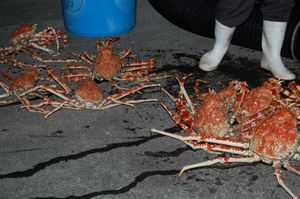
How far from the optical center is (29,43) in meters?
4.08

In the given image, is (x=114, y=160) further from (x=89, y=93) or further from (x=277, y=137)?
(x=277, y=137)

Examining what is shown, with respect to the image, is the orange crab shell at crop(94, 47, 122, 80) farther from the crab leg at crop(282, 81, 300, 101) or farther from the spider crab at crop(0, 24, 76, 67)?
the crab leg at crop(282, 81, 300, 101)

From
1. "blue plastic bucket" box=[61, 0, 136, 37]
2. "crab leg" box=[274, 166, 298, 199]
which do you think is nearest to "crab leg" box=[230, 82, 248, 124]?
"crab leg" box=[274, 166, 298, 199]

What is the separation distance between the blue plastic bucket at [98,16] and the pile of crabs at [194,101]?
0.49m

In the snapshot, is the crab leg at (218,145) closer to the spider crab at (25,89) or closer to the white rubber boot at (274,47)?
the spider crab at (25,89)

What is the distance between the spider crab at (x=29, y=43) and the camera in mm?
3809

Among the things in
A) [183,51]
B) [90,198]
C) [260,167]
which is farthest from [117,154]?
[183,51]

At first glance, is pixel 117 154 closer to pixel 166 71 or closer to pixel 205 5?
pixel 166 71

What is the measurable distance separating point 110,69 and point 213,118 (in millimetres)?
1169

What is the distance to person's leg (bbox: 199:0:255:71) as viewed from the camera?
10.9 feet

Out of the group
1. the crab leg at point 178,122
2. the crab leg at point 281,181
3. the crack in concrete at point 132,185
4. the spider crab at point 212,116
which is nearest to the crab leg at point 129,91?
the crab leg at point 178,122

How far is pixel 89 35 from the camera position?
4.40 meters

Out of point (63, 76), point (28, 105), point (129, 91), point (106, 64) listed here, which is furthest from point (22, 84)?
point (129, 91)

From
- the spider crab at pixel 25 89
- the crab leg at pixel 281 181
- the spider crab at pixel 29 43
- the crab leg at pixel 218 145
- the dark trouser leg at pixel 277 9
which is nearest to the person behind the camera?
the crab leg at pixel 281 181
